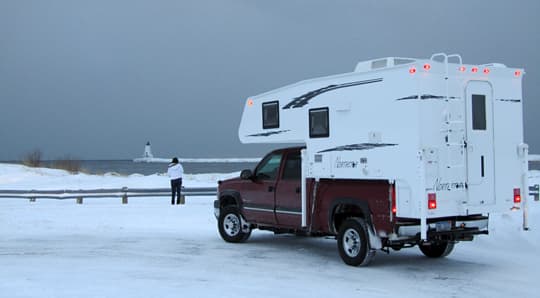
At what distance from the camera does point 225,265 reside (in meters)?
10.4

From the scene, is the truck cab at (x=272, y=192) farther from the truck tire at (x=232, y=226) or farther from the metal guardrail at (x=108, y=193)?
the metal guardrail at (x=108, y=193)

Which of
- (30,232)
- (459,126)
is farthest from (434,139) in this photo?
(30,232)

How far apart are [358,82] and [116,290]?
4972 millimetres

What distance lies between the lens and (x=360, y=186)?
10.2 m

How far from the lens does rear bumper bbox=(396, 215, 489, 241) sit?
951 cm

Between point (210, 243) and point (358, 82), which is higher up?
point (358, 82)

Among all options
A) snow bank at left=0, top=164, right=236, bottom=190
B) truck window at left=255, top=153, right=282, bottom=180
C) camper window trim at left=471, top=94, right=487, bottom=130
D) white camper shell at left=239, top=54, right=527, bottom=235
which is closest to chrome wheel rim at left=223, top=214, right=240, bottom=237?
truck window at left=255, top=153, right=282, bottom=180

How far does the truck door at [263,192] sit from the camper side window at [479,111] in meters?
3.84

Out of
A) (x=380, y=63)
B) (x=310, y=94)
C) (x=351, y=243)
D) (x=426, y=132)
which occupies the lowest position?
(x=351, y=243)

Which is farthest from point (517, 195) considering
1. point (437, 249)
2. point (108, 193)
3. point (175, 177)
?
point (108, 193)

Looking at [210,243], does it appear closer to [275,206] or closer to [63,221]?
[275,206]

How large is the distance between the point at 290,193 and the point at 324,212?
107 cm

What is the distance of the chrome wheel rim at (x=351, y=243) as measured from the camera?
10307 millimetres

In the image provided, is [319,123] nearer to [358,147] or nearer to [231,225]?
[358,147]
